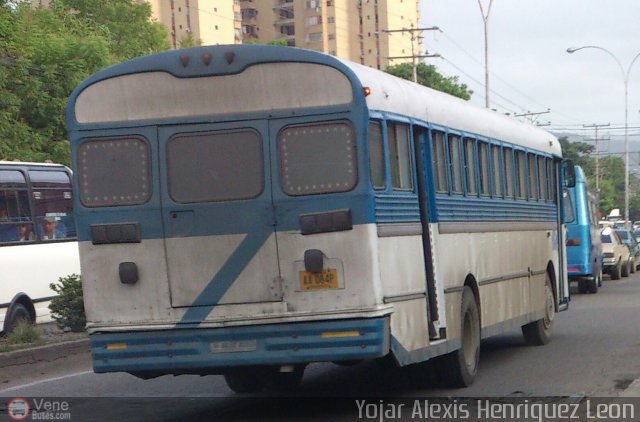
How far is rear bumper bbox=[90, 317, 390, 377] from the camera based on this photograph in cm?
1008

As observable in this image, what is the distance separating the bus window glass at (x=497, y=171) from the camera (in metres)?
14.9

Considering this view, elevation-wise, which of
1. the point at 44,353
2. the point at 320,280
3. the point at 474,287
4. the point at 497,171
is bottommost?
the point at 44,353

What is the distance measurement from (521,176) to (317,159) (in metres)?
6.73

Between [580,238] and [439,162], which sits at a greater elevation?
[439,162]

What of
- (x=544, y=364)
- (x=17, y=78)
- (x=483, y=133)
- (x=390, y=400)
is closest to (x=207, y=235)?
(x=390, y=400)

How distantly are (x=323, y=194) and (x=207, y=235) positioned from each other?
97cm

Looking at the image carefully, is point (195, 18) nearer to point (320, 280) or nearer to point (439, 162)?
point (439, 162)

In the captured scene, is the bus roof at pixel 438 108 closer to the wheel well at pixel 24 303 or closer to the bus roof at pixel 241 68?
the bus roof at pixel 241 68

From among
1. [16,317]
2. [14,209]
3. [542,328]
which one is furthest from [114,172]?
[14,209]

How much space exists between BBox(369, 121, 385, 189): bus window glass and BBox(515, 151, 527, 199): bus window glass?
18.9 feet

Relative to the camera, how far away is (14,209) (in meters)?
21.8

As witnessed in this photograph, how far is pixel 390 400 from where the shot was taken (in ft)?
39.2

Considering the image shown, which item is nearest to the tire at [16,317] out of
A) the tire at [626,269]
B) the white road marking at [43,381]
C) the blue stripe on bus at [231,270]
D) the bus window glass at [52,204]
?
the bus window glass at [52,204]

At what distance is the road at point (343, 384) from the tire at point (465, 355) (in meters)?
0.12
